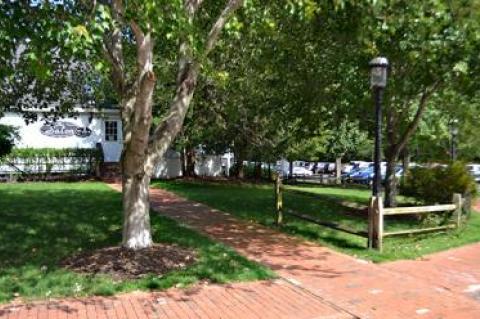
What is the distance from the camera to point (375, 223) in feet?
36.4

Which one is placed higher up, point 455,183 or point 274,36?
point 274,36

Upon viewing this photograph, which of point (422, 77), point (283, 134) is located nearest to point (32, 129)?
point (283, 134)

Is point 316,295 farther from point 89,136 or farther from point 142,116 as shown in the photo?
point 89,136

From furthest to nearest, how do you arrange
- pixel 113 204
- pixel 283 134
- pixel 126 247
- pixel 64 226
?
pixel 283 134 < pixel 113 204 < pixel 64 226 < pixel 126 247

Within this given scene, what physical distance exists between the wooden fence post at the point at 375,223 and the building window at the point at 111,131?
23993 millimetres

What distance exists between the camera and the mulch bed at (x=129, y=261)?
864 cm

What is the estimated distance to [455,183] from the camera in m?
15.7

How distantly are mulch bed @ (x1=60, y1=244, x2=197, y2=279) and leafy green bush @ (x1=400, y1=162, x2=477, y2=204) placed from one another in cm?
832

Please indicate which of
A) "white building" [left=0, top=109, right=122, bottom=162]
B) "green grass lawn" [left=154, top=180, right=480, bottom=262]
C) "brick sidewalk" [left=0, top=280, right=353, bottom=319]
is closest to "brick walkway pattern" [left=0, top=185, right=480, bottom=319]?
"brick sidewalk" [left=0, top=280, right=353, bottom=319]

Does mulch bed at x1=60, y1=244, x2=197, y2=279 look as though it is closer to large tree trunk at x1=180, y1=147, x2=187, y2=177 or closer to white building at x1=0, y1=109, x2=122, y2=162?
large tree trunk at x1=180, y1=147, x2=187, y2=177

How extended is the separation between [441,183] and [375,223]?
5.46 metres

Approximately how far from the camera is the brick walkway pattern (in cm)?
717

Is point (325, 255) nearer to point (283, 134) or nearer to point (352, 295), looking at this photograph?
point (352, 295)

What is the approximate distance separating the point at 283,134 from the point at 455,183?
1450cm
